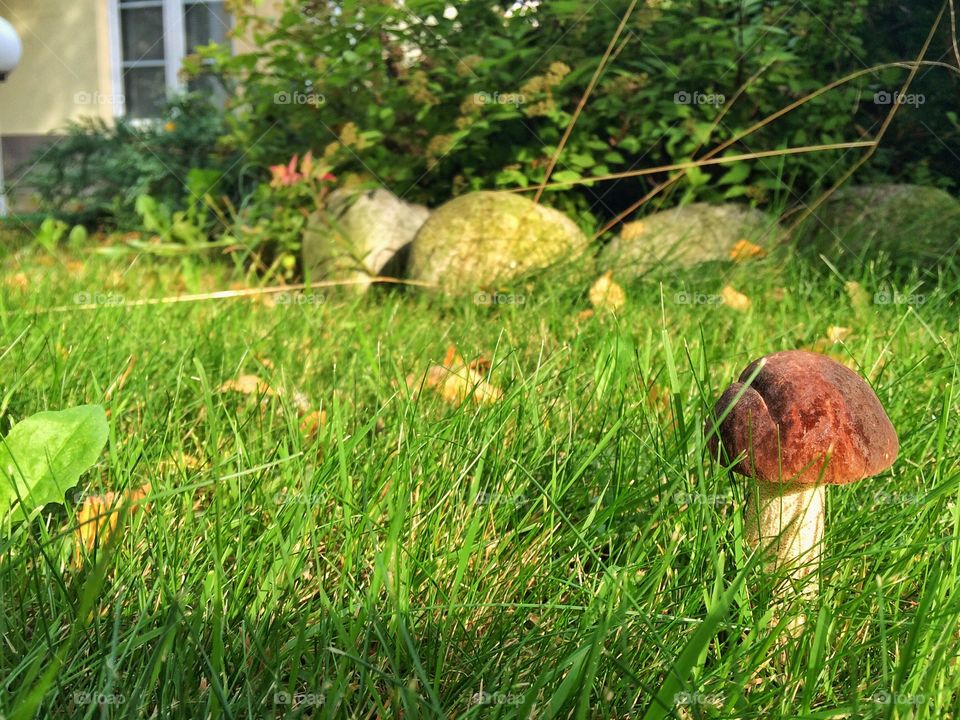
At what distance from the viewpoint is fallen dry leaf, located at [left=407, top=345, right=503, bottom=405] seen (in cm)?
171

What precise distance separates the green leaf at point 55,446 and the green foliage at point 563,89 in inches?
121

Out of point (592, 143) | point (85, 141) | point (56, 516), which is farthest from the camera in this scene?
point (85, 141)

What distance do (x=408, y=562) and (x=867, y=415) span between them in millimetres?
688

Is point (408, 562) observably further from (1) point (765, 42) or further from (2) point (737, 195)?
(1) point (765, 42)

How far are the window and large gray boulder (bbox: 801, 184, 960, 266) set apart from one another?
277 inches

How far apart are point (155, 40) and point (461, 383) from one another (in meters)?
9.11

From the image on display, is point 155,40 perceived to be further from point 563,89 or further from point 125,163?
point 563,89

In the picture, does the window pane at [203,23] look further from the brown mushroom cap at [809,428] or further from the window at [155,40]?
the brown mushroom cap at [809,428]

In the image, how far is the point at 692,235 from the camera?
416 cm

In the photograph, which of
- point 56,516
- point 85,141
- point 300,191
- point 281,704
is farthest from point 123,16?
point 281,704

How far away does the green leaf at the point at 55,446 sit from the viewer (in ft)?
4.76

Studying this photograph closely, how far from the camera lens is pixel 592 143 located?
441 cm

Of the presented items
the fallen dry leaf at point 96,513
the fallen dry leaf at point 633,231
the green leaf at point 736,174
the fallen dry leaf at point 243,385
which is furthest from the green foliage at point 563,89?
the fallen dry leaf at point 96,513

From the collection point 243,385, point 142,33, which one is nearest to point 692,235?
point 243,385
